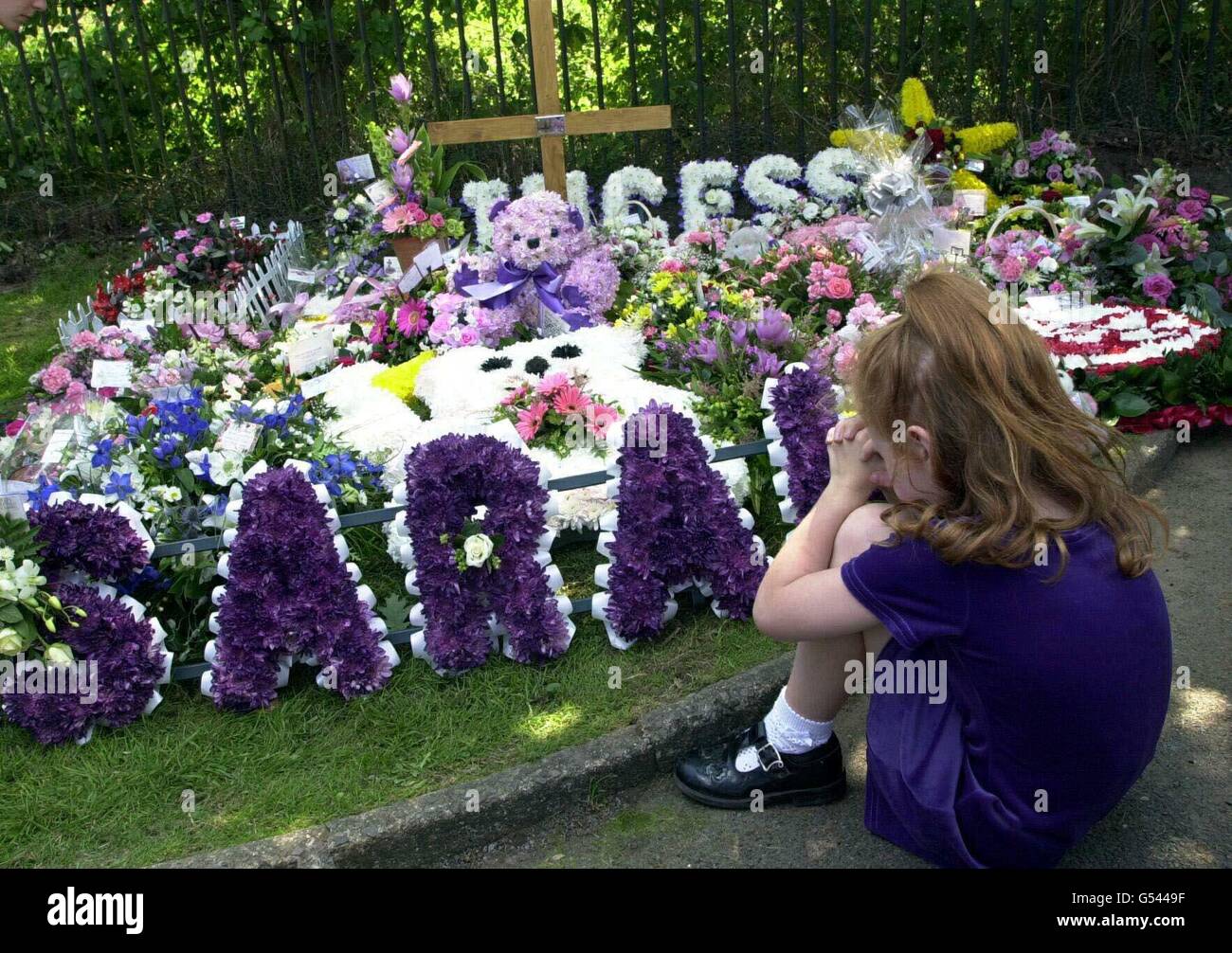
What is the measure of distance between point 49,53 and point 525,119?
3.79 metres

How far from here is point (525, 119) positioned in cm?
543

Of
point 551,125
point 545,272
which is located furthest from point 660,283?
point 551,125

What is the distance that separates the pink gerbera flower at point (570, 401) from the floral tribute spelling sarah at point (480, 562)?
2.14ft

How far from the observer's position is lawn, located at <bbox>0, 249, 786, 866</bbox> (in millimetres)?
2586

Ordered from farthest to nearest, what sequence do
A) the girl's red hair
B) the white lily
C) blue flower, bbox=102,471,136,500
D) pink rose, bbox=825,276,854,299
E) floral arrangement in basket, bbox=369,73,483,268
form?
floral arrangement in basket, bbox=369,73,483,268 < the white lily < pink rose, bbox=825,276,854,299 < blue flower, bbox=102,471,136,500 < the girl's red hair

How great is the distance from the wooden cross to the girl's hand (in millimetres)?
3530

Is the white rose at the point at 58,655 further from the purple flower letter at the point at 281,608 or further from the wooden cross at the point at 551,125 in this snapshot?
the wooden cross at the point at 551,125

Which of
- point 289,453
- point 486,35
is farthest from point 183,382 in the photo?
point 486,35

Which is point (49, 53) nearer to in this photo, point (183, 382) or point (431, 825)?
point (183, 382)

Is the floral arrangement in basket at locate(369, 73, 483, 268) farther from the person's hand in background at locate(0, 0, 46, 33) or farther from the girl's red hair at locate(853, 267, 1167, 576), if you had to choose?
the girl's red hair at locate(853, 267, 1167, 576)

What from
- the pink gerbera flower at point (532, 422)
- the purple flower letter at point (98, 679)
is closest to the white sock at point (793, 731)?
the pink gerbera flower at point (532, 422)

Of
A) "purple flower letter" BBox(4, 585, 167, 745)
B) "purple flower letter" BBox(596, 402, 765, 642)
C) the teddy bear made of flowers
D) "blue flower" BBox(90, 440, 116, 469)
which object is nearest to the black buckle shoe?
"purple flower letter" BBox(596, 402, 765, 642)

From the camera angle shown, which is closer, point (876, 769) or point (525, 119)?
point (876, 769)

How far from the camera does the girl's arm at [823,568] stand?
2.10 meters
